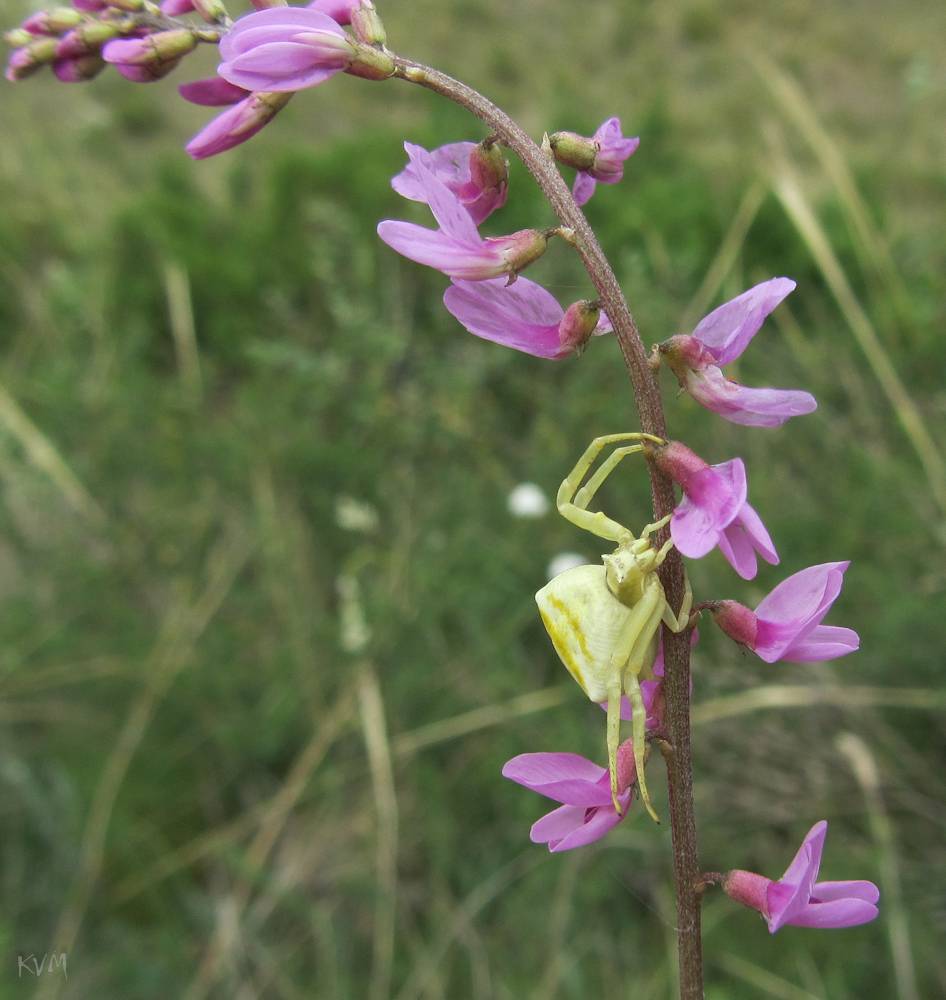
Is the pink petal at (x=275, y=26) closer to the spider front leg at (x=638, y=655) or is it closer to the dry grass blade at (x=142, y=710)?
the spider front leg at (x=638, y=655)

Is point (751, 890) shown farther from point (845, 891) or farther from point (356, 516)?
point (356, 516)

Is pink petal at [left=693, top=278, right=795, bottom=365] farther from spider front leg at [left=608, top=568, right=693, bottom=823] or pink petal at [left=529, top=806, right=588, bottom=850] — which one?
pink petal at [left=529, top=806, right=588, bottom=850]

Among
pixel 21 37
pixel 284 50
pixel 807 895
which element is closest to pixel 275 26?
pixel 284 50

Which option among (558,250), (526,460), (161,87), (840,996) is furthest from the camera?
(161,87)

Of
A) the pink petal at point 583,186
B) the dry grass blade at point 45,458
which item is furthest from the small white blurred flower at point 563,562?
the pink petal at point 583,186

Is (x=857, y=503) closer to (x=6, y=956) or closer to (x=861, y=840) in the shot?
(x=861, y=840)

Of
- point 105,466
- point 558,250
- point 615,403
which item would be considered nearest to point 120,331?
point 105,466

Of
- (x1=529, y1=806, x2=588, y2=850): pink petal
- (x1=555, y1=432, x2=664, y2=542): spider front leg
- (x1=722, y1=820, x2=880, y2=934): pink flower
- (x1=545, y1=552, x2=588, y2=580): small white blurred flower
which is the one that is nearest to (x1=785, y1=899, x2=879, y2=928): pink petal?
(x1=722, y1=820, x2=880, y2=934): pink flower
